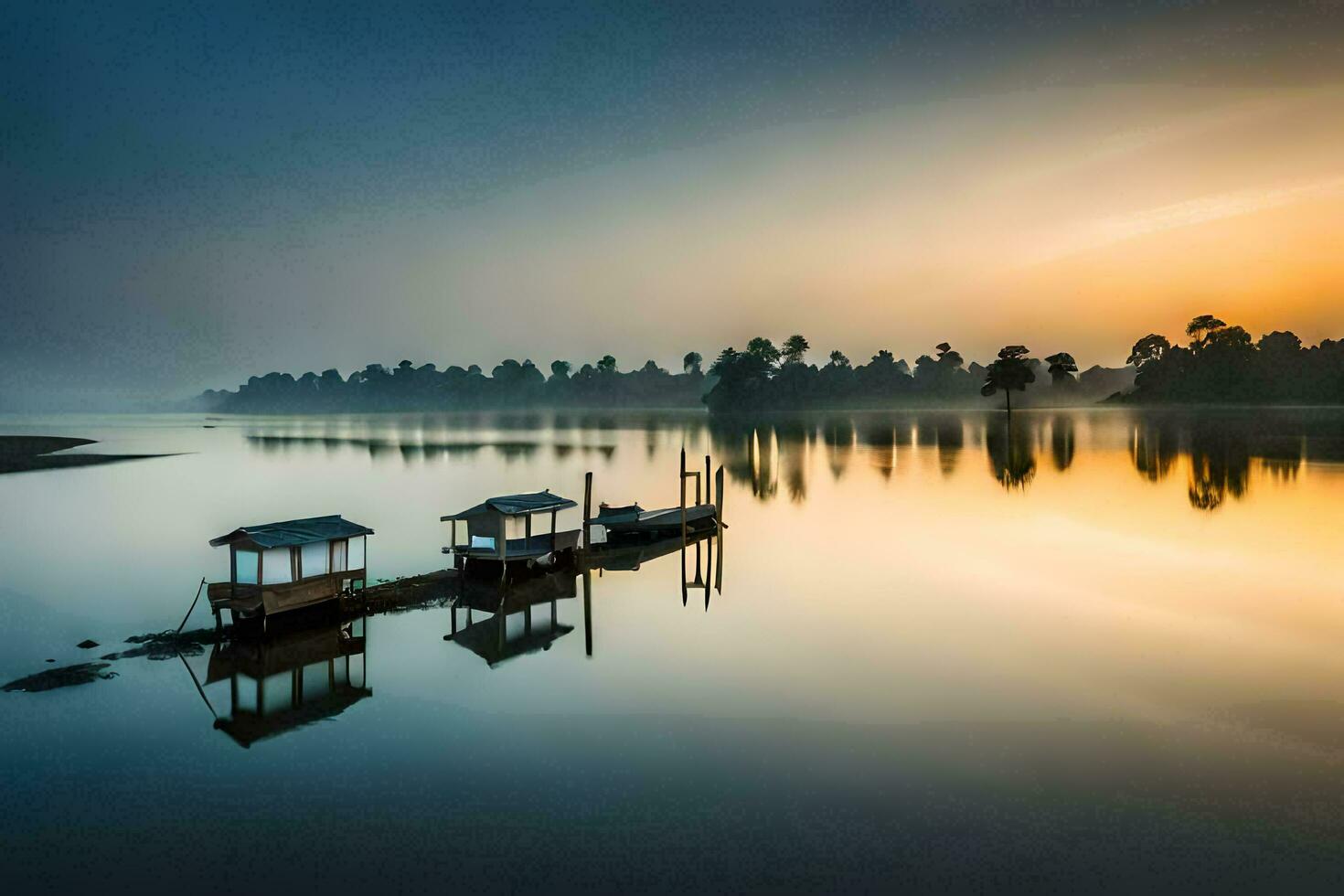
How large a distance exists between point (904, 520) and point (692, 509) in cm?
1140

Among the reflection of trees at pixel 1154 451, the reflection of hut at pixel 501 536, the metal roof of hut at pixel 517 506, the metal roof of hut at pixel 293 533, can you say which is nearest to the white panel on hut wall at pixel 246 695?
the metal roof of hut at pixel 293 533

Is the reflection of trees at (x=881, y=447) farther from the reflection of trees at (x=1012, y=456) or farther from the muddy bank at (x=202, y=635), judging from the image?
the muddy bank at (x=202, y=635)

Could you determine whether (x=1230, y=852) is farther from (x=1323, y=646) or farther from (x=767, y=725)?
(x=1323, y=646)

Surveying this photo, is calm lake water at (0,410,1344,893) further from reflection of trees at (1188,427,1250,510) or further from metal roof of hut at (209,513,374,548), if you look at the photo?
reflection of trees at (1188,427,1250,510)

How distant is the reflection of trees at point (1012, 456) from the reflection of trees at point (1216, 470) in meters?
9.70

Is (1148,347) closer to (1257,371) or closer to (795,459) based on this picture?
(1257,371)

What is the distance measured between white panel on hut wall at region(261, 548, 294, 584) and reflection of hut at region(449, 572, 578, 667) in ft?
14.3

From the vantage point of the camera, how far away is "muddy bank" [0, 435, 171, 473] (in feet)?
223

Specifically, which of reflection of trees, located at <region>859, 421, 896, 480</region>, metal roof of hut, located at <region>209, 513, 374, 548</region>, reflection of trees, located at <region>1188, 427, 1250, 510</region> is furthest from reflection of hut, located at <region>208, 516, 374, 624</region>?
reflection of trees, located at <region>859, 421, 896, 480</region>

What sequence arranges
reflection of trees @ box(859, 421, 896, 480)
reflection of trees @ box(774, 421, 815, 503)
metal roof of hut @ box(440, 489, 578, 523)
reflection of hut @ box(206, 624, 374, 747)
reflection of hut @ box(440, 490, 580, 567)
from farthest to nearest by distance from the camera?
reflection of trees @ box(859, 421, 896, 480), reflection of trees @ box(774, 421, 815, 503), metal roof of hut @ box(440, 489, 578, 523), reflection of hut @ box(440, 490, 580, 567), reflection of hut @ box(206, 624, 374, 747)

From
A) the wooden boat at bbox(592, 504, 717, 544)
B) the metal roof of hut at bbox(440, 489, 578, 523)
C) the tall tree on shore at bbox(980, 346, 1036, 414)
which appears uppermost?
the tall tree on shore at bbox(980, 346, 1036, 414)

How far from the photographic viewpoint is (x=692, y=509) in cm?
3303

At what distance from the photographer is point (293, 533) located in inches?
766

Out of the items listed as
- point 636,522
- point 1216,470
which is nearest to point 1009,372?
point 1216,470
